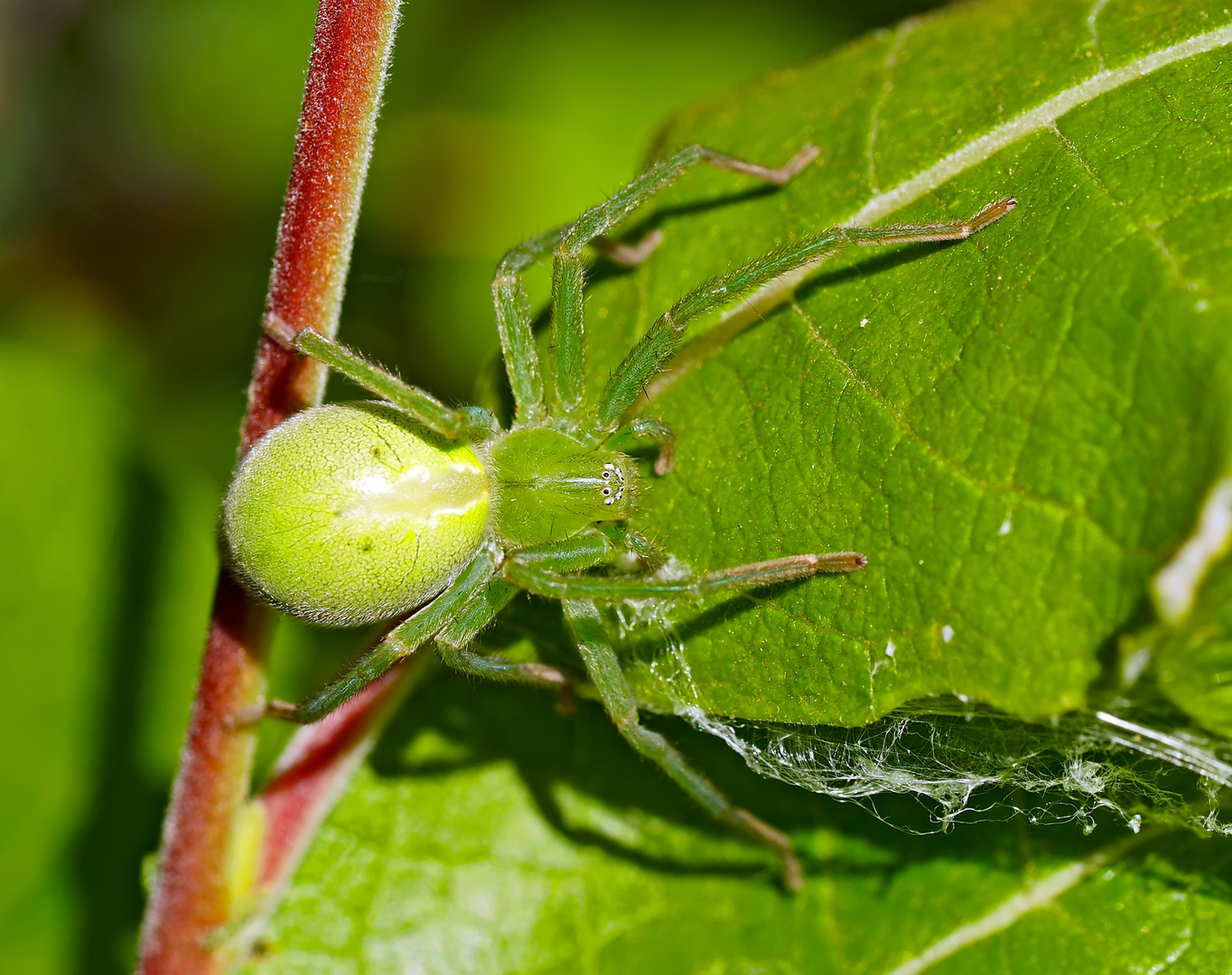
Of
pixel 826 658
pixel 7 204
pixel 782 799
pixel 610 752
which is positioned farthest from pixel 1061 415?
pixel 7 204

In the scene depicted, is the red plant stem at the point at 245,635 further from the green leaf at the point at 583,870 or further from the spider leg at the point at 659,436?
the spider leg at the point at 659,436

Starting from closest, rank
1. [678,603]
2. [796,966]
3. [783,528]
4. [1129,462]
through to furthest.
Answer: [1129,462] → [783,528] → [678,603] → [796,966]

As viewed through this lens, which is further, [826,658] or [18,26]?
[18,26]

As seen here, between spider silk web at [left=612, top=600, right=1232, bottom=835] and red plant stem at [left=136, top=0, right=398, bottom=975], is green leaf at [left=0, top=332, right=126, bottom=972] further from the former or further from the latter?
spider silk web at [left=612, top=600, right=1232, bottom=835]

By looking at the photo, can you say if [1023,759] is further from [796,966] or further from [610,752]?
[610,752]

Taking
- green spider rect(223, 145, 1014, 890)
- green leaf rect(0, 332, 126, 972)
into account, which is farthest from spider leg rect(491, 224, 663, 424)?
green leaf rect(0, 332, 126, 972)

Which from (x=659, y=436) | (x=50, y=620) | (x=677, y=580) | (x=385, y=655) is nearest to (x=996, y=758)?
(x=677, y=580)

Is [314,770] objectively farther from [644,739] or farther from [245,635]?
[644,739]
